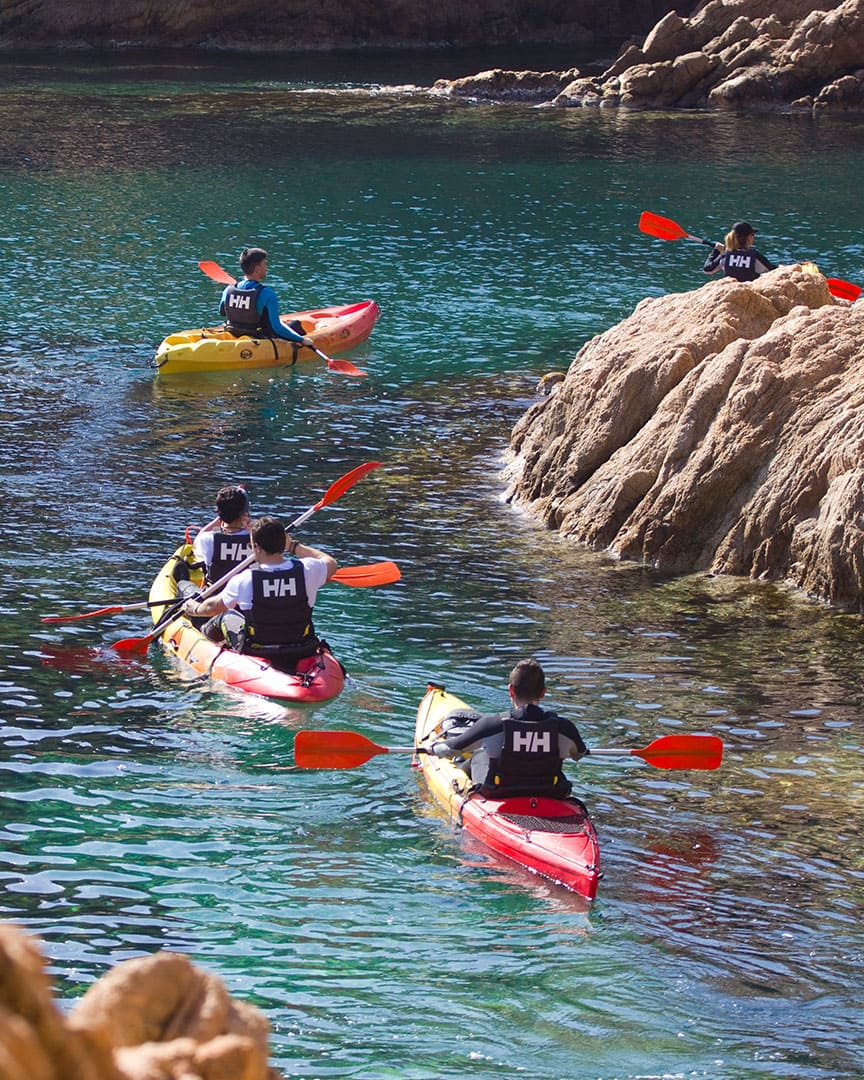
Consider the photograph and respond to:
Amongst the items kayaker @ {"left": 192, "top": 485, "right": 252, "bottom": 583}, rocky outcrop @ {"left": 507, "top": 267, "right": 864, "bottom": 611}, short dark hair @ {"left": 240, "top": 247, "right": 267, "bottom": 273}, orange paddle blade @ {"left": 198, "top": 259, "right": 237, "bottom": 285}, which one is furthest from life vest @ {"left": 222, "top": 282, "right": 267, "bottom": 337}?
kayaker @ {"left": 192, "top": 485, "right": 252, "bottom": 583}

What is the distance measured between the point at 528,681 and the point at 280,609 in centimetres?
347

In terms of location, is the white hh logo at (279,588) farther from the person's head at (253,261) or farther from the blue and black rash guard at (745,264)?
the blue and black rash guard at (745,264)

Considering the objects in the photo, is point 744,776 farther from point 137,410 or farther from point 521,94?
point 521,94

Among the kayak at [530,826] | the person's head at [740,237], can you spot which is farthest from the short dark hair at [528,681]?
the person's head at [740,237]

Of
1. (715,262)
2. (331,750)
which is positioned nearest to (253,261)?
(715,262)

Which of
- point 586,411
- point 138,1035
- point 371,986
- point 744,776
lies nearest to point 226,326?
point 586,411

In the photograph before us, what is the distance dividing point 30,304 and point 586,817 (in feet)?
64.5

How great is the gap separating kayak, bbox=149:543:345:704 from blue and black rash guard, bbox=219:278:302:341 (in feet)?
33.3

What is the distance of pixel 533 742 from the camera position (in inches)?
421

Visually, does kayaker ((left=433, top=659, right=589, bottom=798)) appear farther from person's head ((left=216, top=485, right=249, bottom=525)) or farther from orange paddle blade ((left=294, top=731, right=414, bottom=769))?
person's head ((left=216, top=485, right=249, bottom=525))

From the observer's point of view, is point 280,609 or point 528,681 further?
point 280,609

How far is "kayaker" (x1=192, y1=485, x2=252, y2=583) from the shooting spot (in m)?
14.4

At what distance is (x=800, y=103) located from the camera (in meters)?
49.4

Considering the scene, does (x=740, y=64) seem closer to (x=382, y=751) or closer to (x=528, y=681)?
(x=382, y=751)
